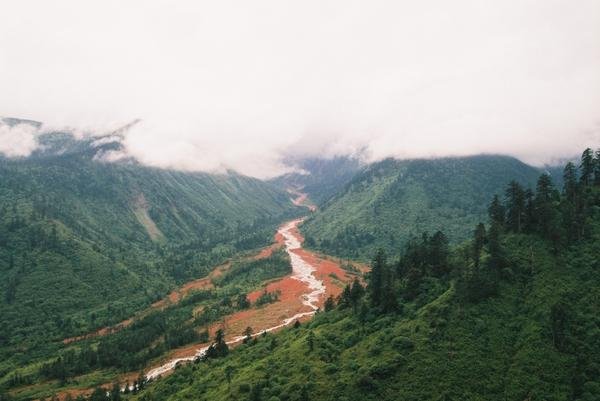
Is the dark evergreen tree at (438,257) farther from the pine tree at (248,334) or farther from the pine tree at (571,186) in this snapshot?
the pine tree at (248,334)

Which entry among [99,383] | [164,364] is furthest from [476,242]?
[99,383]

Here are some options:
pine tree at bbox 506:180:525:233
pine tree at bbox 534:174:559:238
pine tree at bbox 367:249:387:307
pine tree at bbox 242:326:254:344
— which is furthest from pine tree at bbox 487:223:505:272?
pine tree at bbox 242:326:254:344

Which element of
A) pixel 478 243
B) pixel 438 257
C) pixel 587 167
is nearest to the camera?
pixel 478 243

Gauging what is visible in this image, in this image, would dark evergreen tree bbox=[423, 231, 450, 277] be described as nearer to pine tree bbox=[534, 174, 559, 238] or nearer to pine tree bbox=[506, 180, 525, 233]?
pine tree bbox=[506, 180, 525, 233]

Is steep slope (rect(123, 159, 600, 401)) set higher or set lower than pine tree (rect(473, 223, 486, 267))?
lower

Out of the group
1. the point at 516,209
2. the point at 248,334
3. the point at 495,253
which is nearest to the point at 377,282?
the point at 495,253

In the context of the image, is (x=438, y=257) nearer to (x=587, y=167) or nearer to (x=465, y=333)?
(x=465, y=333)

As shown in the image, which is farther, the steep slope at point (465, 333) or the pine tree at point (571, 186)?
the pine tree at point (571, 186)

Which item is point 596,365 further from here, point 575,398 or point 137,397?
point 137,397

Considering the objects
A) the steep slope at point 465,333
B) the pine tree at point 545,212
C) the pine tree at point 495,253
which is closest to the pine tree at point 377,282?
the steep slope at point 465,333
